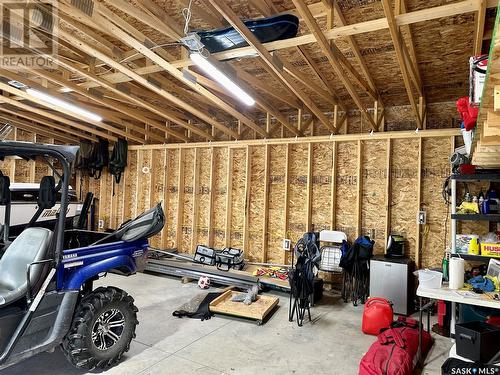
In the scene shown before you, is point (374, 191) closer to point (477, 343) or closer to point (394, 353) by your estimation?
point (394, 353)

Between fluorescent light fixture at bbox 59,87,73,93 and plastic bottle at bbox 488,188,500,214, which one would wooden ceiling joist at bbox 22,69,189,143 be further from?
plastic bottle at bbox 488,188,500,214

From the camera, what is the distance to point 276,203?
638cm

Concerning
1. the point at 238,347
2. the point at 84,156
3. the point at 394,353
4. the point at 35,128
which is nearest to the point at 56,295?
the point at 238,347

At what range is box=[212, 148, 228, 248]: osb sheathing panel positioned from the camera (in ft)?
22.9

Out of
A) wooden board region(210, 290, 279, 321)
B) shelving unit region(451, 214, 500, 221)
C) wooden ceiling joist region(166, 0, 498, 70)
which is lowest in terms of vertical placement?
wooden board region(210, 290, 279, 321)

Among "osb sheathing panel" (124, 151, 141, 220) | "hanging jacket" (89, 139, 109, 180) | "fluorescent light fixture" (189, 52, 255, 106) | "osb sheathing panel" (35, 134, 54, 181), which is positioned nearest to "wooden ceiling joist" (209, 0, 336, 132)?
"fluorescent light fixture" (189, 52, 255, 106)

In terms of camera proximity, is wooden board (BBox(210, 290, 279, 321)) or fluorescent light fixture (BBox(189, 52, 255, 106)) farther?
wooden board (BBox(210, 290, 279, 321))

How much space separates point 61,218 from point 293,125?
4709 millimetres

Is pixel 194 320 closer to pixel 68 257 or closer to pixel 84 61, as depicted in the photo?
pixel 68 257

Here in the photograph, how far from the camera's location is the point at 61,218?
2.68 meters

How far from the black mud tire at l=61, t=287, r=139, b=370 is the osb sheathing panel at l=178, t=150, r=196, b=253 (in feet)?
13.7

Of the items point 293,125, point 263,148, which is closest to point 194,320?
point 263,148

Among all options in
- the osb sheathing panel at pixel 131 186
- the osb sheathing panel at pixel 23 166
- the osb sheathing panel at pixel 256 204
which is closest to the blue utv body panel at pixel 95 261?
the osb sheathing panel at pixel 256 204

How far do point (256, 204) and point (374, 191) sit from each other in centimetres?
228
